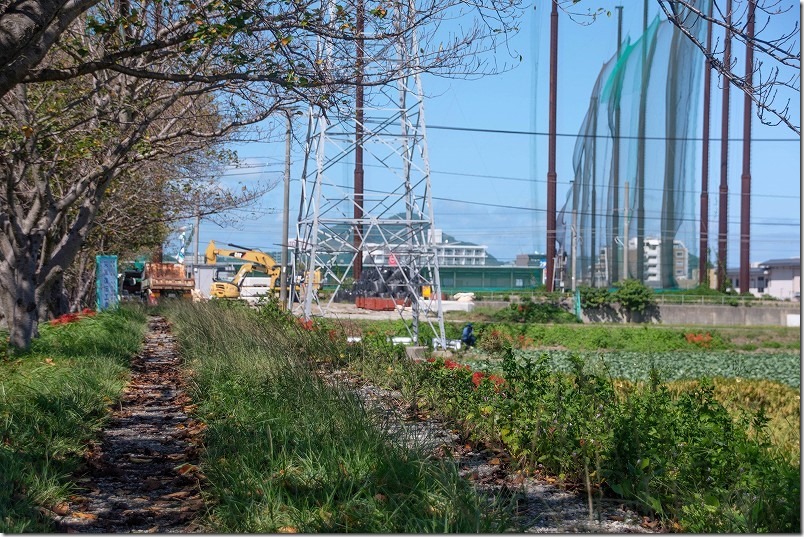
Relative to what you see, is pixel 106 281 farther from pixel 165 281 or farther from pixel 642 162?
pixel 642 162

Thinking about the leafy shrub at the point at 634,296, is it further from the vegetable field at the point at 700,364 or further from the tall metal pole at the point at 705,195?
the vegetable field at the point at 700,364

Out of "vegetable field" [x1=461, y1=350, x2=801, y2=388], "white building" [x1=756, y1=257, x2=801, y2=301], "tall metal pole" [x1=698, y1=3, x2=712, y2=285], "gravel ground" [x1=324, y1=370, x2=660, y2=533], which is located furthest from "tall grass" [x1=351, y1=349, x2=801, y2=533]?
"white building" [x1=756, y1=257, x2=801, y2=301]

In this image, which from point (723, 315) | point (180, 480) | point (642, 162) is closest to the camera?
point (180, 480)

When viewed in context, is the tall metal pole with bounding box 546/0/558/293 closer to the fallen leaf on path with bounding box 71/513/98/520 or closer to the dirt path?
the dirt path

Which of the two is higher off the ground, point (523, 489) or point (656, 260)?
point (656, 260)

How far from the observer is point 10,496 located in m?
5.80

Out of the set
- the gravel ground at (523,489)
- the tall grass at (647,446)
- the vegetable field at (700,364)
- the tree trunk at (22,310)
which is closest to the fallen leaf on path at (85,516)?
the gravel ground at (523,489)

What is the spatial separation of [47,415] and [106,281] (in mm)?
22711

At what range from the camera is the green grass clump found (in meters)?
5.93

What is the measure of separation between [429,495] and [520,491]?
945mm

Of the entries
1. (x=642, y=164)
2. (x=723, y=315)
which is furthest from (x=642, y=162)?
(x=723, y=315)

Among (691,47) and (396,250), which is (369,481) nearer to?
(396,250)

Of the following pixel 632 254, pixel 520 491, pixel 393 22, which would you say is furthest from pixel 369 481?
pixel 632 254

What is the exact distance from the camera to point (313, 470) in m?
6.15
